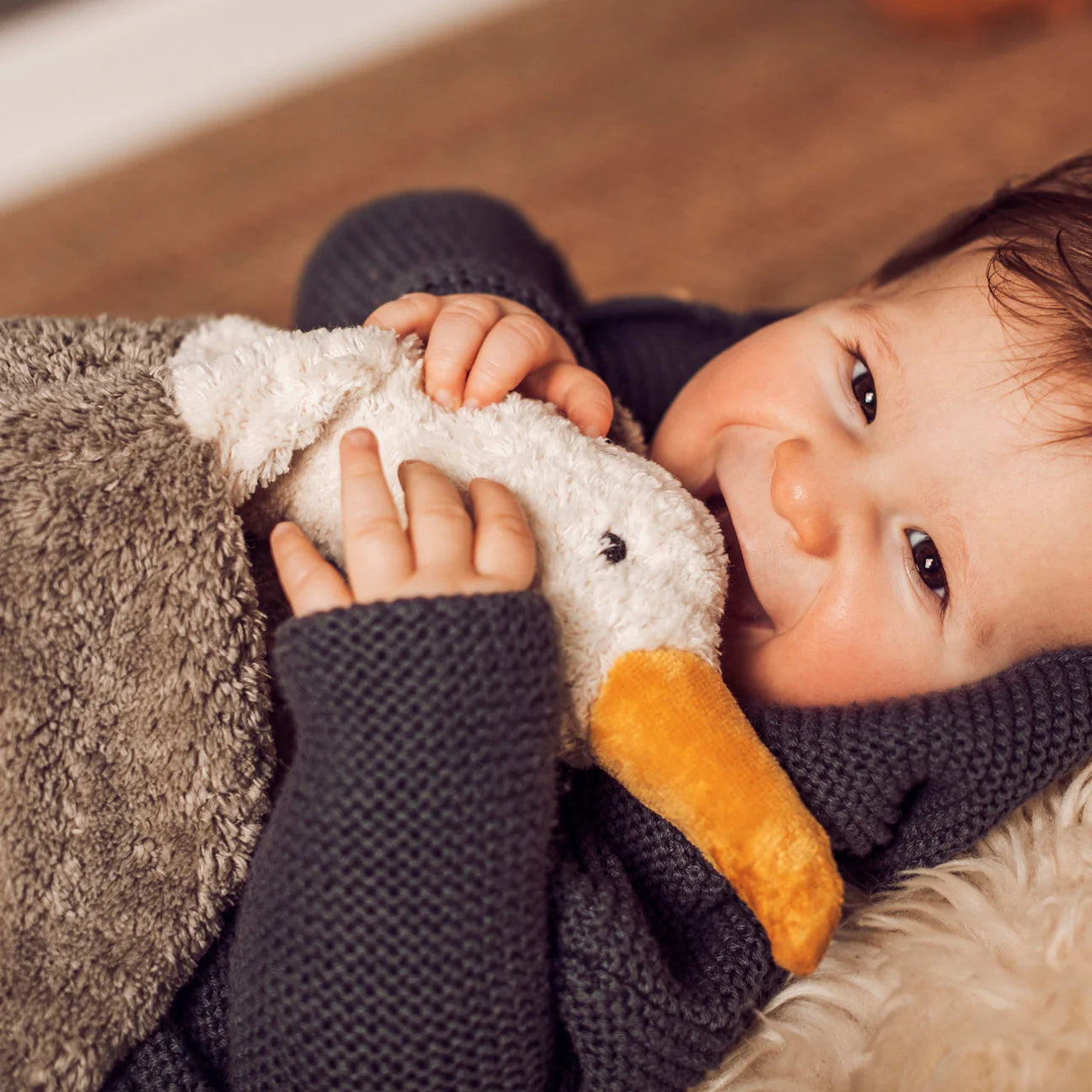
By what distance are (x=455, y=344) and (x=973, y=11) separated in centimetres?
156

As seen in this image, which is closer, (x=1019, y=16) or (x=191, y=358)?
(x=191, y=358)

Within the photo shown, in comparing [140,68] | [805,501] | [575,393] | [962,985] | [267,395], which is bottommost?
[962,985]

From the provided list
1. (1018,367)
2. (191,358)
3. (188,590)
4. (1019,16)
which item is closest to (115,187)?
(191,358)

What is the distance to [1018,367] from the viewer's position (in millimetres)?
724

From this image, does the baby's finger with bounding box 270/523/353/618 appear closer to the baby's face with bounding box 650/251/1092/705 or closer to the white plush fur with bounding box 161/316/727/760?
the white plush fur with bounding box 161/316/727/760

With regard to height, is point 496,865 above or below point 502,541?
below

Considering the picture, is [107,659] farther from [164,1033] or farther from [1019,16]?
[1019,16]

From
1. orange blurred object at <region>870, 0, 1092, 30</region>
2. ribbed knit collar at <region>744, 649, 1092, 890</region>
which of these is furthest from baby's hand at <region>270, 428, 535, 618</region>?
orange blurred object at <region>870, 0, 1092, 30</region>

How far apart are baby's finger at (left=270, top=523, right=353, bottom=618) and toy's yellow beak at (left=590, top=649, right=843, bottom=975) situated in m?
0.16

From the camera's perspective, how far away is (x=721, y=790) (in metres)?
0.59

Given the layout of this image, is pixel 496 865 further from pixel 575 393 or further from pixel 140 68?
pixel 140 68

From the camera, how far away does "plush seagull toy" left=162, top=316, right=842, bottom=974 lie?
588mm

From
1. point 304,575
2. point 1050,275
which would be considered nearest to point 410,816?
point 304,575

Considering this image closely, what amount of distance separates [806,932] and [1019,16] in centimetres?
184
